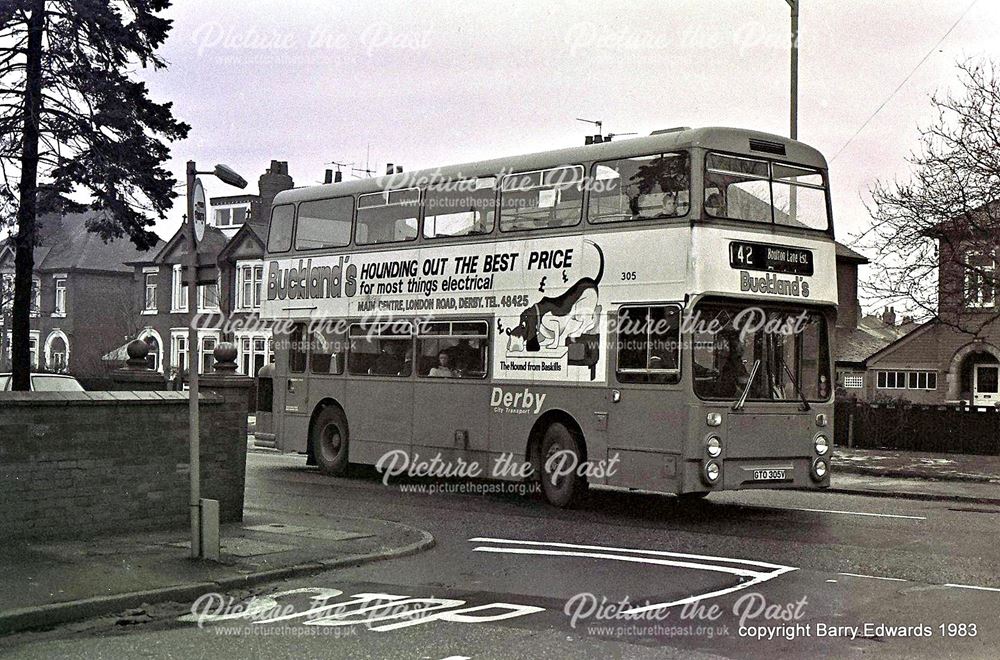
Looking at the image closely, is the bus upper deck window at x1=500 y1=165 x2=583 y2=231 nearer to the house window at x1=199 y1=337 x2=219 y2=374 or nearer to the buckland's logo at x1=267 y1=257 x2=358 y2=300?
the buckland's logo at x1=267 y1=257 x2=358 y2=300

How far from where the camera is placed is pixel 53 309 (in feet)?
249

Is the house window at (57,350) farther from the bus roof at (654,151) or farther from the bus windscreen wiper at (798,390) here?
the bus windscreen wiper at (798,390)

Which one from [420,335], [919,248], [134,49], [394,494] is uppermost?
[134,49]

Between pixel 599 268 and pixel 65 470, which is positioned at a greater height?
pixel 599 268

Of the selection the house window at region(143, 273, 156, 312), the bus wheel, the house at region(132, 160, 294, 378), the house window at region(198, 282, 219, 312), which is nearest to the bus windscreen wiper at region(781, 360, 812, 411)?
the bus wheel

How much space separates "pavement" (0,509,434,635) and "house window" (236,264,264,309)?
158 ft

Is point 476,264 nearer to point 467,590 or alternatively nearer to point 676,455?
point 676,455

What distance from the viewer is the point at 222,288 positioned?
206 feet

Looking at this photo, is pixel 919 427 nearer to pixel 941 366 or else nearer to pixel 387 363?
pixel 387 363

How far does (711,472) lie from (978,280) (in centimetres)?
1612

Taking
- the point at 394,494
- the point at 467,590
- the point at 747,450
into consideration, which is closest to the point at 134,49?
the point at 394,494

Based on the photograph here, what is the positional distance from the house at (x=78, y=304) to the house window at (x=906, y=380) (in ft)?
146

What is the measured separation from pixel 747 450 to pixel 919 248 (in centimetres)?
1528

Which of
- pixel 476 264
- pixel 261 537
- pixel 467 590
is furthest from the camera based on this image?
pixel 476 264
